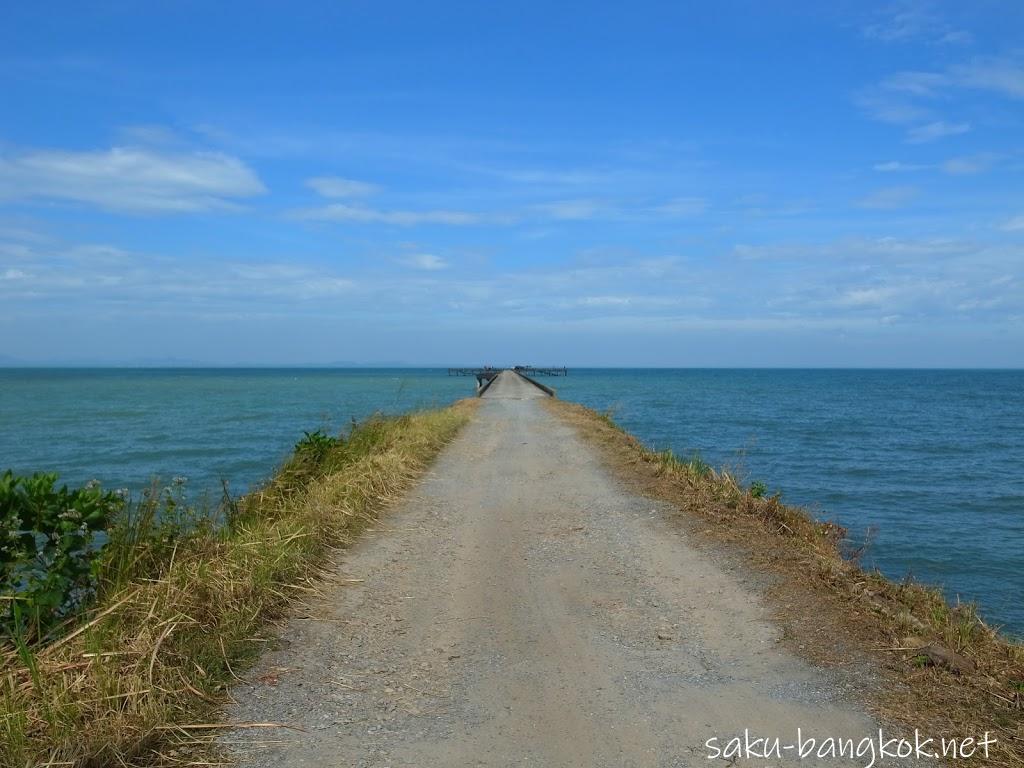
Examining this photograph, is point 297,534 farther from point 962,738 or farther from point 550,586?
point 962,738

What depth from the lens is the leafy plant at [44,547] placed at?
491 cm

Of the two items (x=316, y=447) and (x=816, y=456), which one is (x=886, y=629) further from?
(x=816, y=456)

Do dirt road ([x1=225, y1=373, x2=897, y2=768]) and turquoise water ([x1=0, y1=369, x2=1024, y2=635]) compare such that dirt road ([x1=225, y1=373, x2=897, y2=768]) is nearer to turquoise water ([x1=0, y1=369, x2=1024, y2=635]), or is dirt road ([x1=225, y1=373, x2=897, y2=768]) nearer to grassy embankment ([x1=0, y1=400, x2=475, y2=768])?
grassy embankment ([x1=0, y1=400, x2=475, y2=768])

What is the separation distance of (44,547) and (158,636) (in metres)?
1.16

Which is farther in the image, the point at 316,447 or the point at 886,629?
the point at 316,447

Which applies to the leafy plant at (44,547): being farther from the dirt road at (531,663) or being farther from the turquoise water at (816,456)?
the turquoise water at (816,456)

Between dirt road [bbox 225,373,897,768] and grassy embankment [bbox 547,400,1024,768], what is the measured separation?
28 centimetres

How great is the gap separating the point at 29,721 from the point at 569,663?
302 centimetres

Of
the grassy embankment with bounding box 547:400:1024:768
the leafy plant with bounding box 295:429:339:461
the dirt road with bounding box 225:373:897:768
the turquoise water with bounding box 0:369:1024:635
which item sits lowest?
the turquoise water with bounding box 0:369:1024:635

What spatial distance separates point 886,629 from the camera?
18.1 feet

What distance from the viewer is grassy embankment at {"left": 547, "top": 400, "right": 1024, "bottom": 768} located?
4.33 m

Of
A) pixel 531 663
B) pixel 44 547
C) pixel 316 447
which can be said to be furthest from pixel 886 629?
pixel 316 447

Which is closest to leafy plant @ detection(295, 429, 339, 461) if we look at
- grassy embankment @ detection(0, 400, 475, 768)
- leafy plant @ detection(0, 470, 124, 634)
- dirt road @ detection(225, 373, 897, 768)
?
grassy embankment @ detection(0, 400, 475, 768)

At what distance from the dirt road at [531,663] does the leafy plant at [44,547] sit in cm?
145
